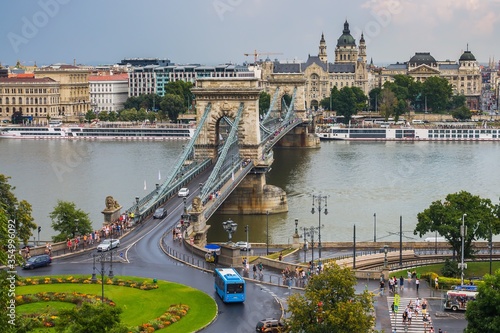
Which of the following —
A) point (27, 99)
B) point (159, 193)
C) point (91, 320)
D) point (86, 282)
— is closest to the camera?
point (91, 320)

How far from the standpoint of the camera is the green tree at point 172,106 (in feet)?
453

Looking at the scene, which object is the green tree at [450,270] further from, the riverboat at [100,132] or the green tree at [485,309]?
the riverboat at [100,132]

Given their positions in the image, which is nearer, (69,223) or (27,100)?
(69,223)

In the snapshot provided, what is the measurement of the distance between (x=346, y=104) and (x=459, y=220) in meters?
104

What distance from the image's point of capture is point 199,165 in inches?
2507

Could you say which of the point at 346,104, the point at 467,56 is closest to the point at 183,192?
the point at 346,104

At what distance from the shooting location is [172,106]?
5448 inches

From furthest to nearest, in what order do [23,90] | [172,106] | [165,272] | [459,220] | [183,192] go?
[23,90] → [172,106] → [183,192] → [459,220] → [165,272]

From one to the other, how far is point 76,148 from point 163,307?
84205mm

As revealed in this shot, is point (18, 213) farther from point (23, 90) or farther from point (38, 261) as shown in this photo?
point (23, 90)

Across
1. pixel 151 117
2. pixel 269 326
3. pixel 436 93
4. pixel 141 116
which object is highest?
pixel 436 93

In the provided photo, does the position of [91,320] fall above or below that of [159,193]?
below

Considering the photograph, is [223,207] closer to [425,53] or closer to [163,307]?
[163,307]

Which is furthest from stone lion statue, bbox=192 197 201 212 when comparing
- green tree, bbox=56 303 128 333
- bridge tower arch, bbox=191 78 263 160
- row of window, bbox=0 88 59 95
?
row of window, bbox=0 88 59 95
